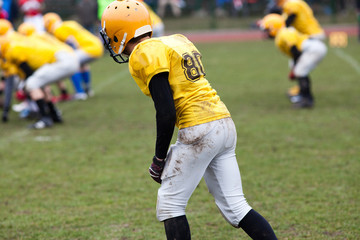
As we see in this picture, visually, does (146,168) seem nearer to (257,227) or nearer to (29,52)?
(257,227)

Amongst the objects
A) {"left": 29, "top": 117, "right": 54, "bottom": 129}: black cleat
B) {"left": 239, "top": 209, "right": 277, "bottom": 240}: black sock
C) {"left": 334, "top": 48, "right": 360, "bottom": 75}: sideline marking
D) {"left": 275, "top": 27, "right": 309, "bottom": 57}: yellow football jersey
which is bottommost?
{"left": 334, "top": 48, "right": 360, "bottom": 75}: sideline marking

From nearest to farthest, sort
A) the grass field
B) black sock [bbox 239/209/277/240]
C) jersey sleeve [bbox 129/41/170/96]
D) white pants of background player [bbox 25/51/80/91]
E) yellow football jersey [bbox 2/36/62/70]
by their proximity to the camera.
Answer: jersey sleeve [bbox 129/41/170/96] → black sock [bbox 239/209/277/240] → the grass field → yellow football jersey [bbox 2/36/62/70] → white pants of background player [bbox 25/51/80/91]

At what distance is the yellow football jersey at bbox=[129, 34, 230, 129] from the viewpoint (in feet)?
9.64

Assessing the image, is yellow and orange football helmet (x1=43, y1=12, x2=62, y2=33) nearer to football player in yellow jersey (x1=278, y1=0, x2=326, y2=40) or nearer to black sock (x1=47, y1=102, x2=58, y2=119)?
black sock (x1=47, y1=102, x2=58, y2=119)

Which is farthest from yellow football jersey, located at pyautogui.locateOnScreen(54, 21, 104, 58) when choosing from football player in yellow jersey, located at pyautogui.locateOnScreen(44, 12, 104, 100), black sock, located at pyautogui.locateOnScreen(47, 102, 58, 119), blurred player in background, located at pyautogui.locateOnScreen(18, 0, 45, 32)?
black sock, located at pyautogui.locateOnScreen(47, 102, 58, 119)

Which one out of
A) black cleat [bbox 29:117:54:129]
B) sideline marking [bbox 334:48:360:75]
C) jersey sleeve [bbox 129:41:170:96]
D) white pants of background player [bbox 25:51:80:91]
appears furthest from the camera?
sideline marking [bbox 334:48:360:75]

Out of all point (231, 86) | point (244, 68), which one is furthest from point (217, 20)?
point (231, 86)

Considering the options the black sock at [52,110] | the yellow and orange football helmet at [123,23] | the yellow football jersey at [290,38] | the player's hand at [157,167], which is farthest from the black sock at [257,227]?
the yellow football jersey at [290,38]

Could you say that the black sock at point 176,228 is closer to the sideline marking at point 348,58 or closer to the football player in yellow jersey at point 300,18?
the football player in yellow jersey at point 300,18

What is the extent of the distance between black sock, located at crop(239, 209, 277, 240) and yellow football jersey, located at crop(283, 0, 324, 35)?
6154 millimetres

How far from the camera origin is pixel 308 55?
890 centimetres

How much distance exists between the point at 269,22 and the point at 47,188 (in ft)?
18.2

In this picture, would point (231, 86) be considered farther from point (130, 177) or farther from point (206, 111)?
point (206, 111)

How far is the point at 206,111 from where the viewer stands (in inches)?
122
